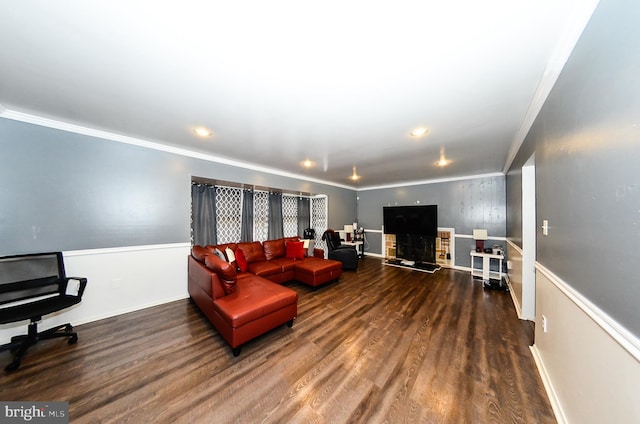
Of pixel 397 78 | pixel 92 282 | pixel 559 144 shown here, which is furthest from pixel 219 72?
pixel 92 282

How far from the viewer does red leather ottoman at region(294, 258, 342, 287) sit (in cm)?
354

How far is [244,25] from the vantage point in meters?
1.09

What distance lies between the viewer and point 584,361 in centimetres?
110

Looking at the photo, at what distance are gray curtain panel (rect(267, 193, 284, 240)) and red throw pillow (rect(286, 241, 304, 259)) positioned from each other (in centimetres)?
56

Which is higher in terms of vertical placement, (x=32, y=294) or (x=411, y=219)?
(x=411, y=219)

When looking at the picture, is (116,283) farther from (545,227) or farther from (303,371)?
(545,227)

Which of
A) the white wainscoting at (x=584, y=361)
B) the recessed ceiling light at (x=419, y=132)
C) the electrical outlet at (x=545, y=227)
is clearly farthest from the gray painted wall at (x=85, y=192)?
the electrical outlet at (x=545, y=227)

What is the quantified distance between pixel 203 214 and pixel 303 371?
3.11 meters

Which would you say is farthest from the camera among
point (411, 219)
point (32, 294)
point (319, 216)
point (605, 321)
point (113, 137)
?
point (319, 216)

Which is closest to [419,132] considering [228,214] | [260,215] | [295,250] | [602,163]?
[602,163]

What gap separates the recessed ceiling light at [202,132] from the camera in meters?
2.39

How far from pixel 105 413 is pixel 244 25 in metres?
2.67

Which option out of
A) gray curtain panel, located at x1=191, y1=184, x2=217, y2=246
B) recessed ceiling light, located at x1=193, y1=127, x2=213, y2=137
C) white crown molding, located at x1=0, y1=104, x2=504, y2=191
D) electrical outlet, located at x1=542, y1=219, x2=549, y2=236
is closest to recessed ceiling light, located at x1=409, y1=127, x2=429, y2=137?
electrical outlet, located at x1=542, y1=219, x2=549, y2=236

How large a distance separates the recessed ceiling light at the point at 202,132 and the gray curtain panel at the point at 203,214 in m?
1.36
